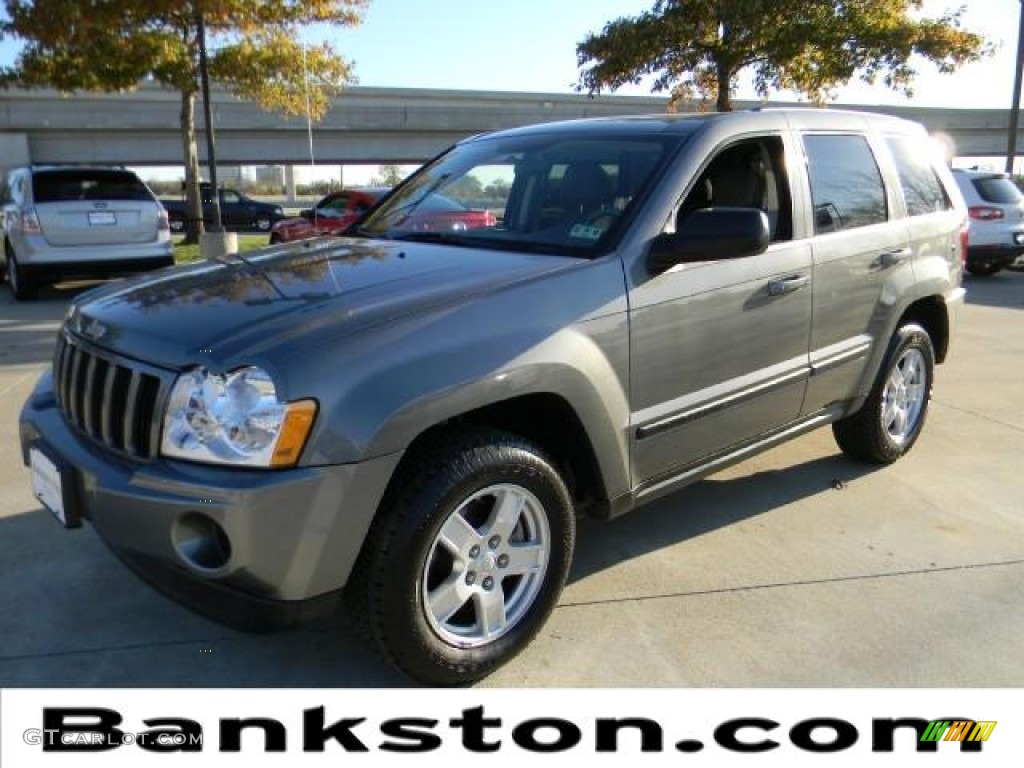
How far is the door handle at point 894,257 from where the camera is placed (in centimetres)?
414

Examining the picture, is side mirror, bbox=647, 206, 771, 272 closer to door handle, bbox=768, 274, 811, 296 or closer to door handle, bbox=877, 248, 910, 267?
door handle, bbox=768, 274, 811, 296

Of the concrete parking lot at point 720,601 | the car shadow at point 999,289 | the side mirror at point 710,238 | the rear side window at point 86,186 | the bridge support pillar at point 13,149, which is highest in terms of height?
the bridge support pillar at point 13,149

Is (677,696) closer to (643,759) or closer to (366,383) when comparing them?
(643,759)

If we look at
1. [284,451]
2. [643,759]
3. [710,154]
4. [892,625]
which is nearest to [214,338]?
[284,451]

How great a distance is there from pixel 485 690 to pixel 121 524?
3.92 ft

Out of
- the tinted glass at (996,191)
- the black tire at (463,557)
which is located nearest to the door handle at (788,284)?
the black tire at (463,557)

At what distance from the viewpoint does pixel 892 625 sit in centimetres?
309

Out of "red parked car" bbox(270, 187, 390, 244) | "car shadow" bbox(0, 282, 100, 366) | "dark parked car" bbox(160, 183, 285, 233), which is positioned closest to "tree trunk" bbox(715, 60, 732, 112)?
"red parked car" bbox(270, 187, 390, 244)

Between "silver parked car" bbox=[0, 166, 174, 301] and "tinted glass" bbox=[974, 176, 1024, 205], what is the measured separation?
1188cm

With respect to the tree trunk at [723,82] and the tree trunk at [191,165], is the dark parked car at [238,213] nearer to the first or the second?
the tree trunk at [191,165]

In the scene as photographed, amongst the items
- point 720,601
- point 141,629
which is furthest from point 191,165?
point 720,601

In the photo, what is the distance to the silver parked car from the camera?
9.71 meters

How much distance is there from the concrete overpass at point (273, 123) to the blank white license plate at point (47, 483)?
3702 cm

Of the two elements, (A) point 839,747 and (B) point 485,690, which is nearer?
(A) point 839,747
